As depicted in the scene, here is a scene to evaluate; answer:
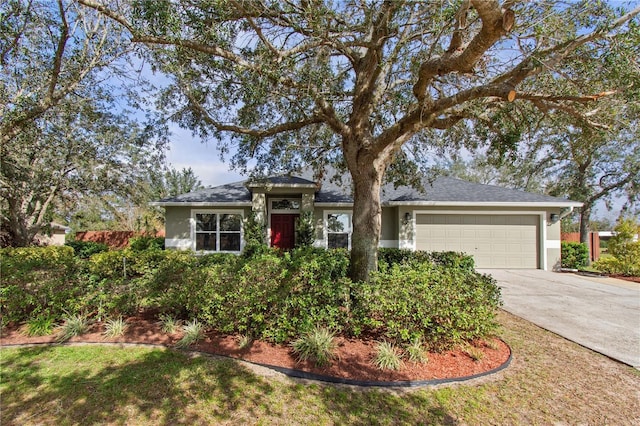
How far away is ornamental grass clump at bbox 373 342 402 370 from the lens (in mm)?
3812

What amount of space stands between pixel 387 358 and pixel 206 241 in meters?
10.7

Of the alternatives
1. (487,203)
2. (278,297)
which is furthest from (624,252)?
(278,297)

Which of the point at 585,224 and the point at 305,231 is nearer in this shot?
the point at 305,231

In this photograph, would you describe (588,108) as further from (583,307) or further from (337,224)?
(337,224)

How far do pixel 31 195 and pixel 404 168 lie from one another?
15.1 metres

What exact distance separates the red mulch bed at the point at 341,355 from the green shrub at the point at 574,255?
39.1 ft

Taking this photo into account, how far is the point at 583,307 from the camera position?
280 inches

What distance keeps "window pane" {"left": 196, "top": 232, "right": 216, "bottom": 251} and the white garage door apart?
8510mm

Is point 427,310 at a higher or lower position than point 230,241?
lower

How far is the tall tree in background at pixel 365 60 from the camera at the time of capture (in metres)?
4.20

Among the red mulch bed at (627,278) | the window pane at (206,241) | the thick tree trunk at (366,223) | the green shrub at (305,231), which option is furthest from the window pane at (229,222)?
the red mulch bed at (627,278)

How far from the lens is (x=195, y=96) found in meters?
6.54

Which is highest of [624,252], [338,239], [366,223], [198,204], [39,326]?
[198,204]

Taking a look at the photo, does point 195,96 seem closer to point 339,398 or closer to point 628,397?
point 339,398
